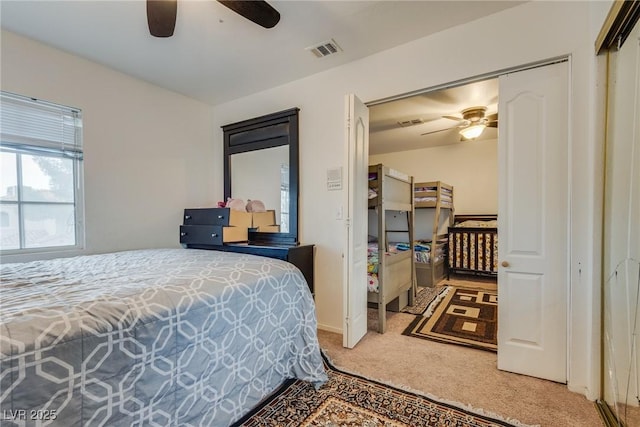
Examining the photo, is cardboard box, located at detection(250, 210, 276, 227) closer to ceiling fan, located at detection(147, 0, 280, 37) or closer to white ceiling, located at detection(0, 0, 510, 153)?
white ceiling, located at detection(0, 0, 510, 153)

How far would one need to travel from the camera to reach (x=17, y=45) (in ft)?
7.33

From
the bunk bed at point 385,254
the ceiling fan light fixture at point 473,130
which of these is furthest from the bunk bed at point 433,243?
the bunk bed at point 385,254

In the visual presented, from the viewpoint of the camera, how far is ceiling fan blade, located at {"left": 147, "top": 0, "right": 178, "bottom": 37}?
1.58m

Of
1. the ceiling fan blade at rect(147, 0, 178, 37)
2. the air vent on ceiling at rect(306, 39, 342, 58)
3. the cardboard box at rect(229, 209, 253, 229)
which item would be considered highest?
the air vent on ceiling at rect(306, 39, 342, 58)

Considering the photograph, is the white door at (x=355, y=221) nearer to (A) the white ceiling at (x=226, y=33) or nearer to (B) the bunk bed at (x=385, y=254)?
(B) the bunk bed at (x=385, y=254)

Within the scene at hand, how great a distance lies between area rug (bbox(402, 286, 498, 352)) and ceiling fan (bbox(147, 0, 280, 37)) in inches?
109

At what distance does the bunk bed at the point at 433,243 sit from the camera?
14.6 feet

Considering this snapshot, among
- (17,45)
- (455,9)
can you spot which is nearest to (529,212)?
(455,9)

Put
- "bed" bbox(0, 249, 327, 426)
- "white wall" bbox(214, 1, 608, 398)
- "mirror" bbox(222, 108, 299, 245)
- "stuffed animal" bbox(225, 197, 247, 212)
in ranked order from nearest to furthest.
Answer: "bed" bbox(0, 249, 327, 426) < "white wall" bbox(214, 1, 608, 398) < "mirror" bbox(222, 108, 299, 245) < "stuffed animal" bbox(225, 197, 247, 212)

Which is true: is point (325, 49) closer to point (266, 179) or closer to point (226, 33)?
point (226, 33)

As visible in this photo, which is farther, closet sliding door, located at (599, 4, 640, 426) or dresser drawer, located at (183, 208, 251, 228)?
dresser drawer, located at (183, 208, 251, 228)

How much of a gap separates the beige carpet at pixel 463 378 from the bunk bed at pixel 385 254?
1.31ft

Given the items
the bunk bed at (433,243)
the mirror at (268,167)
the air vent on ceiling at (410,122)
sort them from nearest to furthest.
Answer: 1. the mirror at (268,167)
2. the air vent on ceiling at (410,122)
3. the bunk bed at (433,243)

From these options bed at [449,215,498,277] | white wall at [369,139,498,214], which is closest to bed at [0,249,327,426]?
bed at [449,215,498,277]
